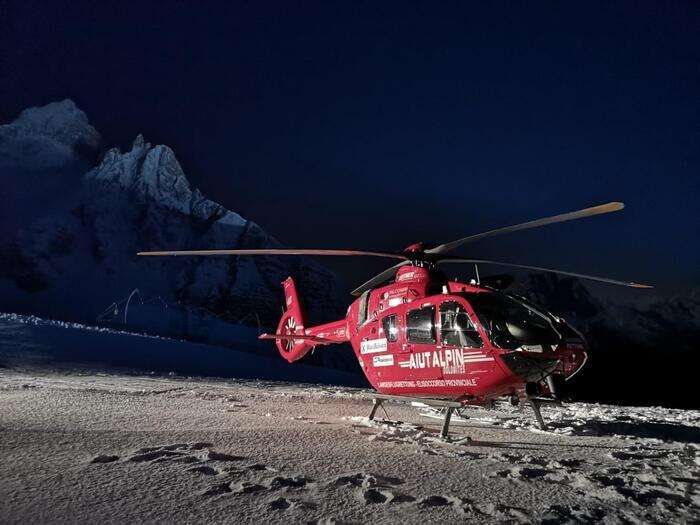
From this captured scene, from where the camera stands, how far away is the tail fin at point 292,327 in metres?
13.1

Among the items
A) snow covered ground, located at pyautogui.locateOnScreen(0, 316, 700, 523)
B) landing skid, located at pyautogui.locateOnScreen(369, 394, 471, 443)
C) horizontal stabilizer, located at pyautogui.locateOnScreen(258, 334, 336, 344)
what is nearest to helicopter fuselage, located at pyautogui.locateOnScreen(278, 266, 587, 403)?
landing skid, located at pyautogui.locateOnScreen(369, 394, 471, 443)

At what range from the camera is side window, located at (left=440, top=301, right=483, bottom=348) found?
6.95 metres

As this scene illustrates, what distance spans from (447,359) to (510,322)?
3.90 ft

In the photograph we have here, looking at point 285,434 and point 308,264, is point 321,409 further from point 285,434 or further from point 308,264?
point 308,264

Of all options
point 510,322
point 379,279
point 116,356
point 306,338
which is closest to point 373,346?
point 379,279

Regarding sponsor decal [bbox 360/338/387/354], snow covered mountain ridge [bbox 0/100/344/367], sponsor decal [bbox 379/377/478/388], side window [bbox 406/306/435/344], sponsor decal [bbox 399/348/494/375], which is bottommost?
sponsor decal [bbox 379/377/478/388]

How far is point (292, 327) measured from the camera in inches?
568

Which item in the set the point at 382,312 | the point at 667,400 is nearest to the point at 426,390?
the point at 382,312

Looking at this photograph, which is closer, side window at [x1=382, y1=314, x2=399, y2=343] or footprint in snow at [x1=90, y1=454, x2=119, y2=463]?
footprint in snow at [x1=90, y1=454, x2=119, y2=463]

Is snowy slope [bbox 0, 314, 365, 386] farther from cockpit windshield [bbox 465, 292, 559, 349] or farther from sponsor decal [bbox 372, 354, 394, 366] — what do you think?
cockpit windshield [bbox 465, 292, 559, 349]

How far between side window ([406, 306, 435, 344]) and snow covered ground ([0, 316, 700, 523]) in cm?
144

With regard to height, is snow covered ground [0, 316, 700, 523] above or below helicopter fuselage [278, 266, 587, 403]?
below

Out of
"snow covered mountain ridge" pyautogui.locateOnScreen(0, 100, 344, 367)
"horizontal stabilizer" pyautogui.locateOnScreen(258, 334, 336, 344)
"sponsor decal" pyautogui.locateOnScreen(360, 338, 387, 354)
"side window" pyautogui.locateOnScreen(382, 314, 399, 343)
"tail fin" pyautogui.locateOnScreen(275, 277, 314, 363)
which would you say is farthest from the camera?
"snow covered mountain ridge" pyautogui.locateOnScreen(0, 100, 344, 367)

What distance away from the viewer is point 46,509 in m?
3.27
